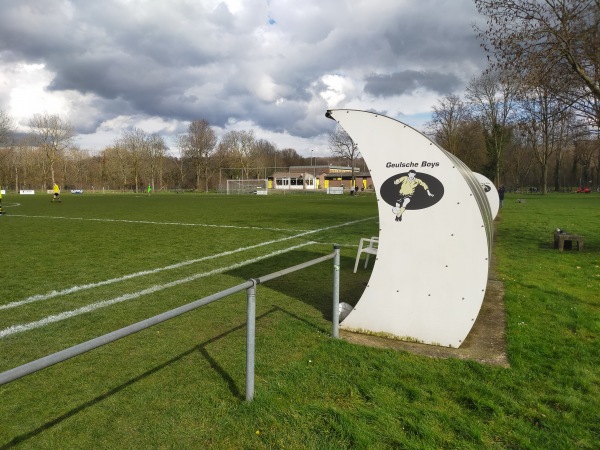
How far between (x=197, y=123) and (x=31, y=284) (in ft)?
291

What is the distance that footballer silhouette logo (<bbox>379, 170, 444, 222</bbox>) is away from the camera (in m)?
4.33

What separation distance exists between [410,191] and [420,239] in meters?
0.55

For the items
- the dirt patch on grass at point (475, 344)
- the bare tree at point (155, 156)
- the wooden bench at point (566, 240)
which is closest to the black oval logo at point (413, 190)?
the dirt patch on grass at point (475, 344)

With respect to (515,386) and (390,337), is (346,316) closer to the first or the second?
(390,337)

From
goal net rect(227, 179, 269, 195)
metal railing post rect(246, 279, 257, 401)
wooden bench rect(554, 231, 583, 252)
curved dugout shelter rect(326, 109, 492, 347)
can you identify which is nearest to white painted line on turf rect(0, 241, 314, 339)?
metal railing post rect(246, 279, 257, 401)

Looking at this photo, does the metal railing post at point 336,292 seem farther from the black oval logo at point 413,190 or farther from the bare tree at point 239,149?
the bare tree at point 239,149

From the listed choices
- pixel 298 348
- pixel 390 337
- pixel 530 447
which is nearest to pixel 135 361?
pixel 298 348

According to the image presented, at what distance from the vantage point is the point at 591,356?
409cm

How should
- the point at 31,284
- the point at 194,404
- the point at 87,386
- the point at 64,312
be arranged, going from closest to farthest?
Answer: the point at 194,404
the point at 87,386
the point at 64,312
the point at 31,284

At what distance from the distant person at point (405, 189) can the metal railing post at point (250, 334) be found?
2110 mm

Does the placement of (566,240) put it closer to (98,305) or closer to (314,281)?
(314,281)

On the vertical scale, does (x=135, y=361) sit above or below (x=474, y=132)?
below

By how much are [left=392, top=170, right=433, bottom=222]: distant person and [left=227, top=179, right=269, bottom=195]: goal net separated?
6303 centimetres

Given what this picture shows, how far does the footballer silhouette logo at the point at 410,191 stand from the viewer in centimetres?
433
